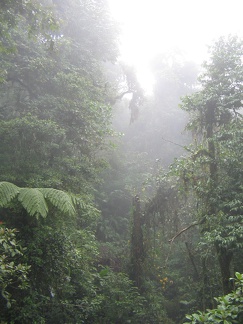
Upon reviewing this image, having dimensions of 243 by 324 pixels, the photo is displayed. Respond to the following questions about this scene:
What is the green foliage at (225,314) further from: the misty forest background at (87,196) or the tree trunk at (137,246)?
the tree trunk at (137,246)

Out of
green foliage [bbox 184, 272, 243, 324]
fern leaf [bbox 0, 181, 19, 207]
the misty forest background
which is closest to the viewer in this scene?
green foliage [bbox 184, 272, 243, 324]

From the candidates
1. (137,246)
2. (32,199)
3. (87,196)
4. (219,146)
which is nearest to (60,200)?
(32,199)

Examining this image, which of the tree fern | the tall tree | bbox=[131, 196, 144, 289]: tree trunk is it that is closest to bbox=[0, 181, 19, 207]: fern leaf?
the tree fern

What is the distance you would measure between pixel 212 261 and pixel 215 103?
14.6 feet

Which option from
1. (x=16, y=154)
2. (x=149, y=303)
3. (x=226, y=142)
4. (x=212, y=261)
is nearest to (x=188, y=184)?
(x=226, y=142)

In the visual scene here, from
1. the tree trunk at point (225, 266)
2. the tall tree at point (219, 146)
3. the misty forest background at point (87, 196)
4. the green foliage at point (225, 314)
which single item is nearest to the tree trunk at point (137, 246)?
the misty forest background at point (87, 196)

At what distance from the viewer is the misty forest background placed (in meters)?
5.32

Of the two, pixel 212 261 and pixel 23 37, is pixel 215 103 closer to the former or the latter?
pixel 212 261

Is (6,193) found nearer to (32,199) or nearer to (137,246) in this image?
(32,199)

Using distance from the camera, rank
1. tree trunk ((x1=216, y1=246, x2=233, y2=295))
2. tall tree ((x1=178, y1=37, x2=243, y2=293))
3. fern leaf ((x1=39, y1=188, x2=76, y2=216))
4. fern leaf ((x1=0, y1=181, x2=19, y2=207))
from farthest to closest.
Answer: tree trunk ((x1=216, y1=246, x2=233, y2=295)) < tall tree ((x1=178, y1=37, x2=243, y2=293)) < fern leaf ((x1=39, y1=188, x2=76, y2=216)) < fern leaf ((x1=0, y1=181, x2=19, y2=207))

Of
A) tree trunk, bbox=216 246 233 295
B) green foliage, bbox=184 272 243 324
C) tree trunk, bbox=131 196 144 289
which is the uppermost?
tree trunk, bbox=131 196 144 289

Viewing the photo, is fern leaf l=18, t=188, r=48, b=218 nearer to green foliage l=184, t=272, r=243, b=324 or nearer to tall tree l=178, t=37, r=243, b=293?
green foliage l=184, t=272, r=243, b=324

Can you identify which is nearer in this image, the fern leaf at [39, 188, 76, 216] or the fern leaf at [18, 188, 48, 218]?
the fern leaf at [18, 188, 48, 218]

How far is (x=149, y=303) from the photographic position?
8695 mm
